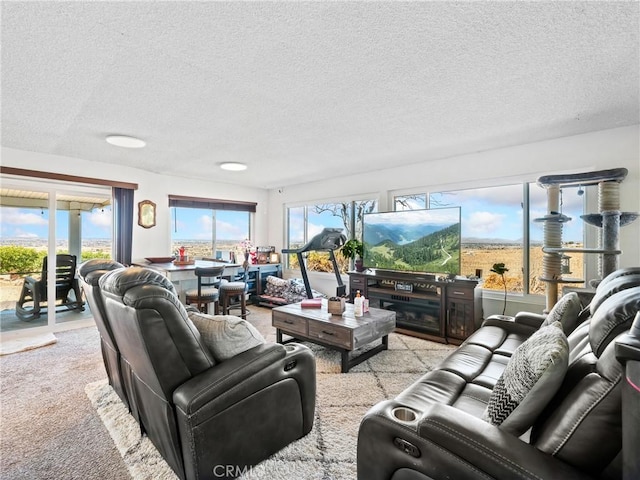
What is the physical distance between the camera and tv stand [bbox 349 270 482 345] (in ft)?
11.9

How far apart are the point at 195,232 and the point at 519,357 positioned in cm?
559

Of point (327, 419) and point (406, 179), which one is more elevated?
point (406, 179)

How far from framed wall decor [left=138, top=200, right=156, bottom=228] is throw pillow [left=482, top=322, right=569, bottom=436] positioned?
5.19 meters

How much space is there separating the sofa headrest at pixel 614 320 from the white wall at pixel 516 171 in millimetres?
2757

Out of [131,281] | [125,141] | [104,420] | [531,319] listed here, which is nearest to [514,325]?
[531,319]

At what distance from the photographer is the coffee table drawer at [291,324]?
10.3 ft

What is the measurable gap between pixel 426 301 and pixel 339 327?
5.38 ft

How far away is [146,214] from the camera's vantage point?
5016 mm

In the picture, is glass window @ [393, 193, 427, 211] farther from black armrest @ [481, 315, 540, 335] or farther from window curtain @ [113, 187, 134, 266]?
window curtain @ [113, 187, 134, 266]

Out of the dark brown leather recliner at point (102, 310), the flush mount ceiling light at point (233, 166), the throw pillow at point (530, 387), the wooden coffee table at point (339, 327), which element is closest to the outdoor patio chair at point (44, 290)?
the flush mount ceiling light at point (233, 166)

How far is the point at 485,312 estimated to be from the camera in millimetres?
3936

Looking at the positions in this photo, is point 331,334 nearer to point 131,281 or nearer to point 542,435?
point 131,281

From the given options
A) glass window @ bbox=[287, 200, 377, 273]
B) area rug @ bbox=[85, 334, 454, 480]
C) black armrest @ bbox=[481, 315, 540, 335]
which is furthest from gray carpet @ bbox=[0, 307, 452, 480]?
glass window @ bbox=[287, 200, 377, 273]

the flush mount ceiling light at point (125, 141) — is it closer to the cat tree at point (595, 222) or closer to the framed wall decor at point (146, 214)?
the framed wall decor at point (146, 214)
